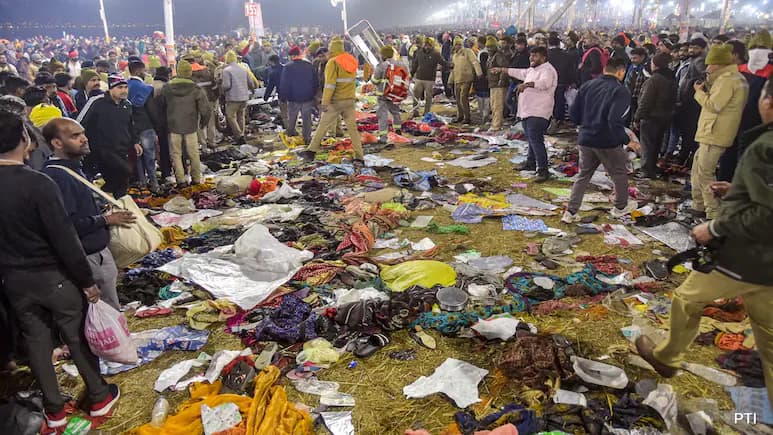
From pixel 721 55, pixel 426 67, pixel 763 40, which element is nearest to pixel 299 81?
pixel 426 67

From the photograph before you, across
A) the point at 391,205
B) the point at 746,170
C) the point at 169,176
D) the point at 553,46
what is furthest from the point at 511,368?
the point at 553,46

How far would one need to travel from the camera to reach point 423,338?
419cm

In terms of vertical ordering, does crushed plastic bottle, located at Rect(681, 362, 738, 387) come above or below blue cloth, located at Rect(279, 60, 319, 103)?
below

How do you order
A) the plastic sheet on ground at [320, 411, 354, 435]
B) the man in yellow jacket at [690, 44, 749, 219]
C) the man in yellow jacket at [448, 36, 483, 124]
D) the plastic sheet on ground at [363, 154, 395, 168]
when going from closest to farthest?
the plastic sheet on ground at [320, 411, 354, 435]
the man in yellow jacket at [690, 44, 749, 219]
the plastic sheet on ground at [363, 154, 395, 168]
the man in yellow jacket at [448, 36, 483, 124]

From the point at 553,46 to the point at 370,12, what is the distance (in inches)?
3316

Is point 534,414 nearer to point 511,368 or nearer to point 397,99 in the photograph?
point 511,368

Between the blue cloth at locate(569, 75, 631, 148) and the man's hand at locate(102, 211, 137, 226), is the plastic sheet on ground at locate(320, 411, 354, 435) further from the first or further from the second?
the blue cloth at locate(569, 75, 631, 148)

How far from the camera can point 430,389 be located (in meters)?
3.61

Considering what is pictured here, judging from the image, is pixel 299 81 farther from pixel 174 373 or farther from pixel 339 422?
pixel 339 422

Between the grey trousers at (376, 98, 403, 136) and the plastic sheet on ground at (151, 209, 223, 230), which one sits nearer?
the plastic sheet on ground at (151, 209, 223, 230)

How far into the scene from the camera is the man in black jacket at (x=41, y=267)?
2.73 metres

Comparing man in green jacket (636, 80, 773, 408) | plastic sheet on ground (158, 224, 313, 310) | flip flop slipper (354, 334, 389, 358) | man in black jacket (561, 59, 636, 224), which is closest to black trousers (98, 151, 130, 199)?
plastic sheet on ground (158, 224, 313, 310)

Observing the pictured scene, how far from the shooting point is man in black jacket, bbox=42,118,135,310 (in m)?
3.12

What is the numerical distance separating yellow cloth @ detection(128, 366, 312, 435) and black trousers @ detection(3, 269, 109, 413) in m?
0.55
